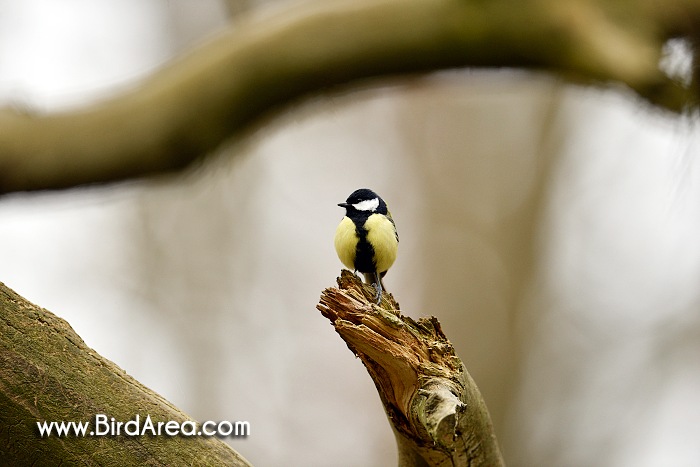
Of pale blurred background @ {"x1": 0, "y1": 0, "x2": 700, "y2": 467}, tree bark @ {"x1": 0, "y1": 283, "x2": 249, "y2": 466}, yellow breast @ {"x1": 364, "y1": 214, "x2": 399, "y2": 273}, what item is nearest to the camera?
tree bark @ {"x1": 0, "y1": 283, "x2": 249, "y2": 466}

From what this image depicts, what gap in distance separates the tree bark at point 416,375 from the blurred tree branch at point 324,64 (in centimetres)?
79

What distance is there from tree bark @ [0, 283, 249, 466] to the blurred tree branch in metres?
0.73

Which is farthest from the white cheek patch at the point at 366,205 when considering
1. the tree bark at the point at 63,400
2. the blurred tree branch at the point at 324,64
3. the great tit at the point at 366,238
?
the tree bark at the point at 63,400

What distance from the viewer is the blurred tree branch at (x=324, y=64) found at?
6.97 feet

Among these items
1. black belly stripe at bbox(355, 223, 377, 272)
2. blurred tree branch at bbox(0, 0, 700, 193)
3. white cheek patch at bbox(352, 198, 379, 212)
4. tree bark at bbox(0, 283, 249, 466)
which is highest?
→ blurred tree branch at bbox(0, 0, 700, 193)

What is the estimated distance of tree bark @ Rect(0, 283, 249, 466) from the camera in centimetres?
142

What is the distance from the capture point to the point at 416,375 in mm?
1524

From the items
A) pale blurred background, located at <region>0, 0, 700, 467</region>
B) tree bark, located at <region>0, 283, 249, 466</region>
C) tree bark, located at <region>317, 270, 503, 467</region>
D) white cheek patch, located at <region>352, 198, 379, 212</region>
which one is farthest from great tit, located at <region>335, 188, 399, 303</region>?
pale blurred background, located at <region>0, 0, 700, 467</region>

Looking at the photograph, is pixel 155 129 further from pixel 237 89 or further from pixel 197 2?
pixel 197 2

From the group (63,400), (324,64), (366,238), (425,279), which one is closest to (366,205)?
(366,238)

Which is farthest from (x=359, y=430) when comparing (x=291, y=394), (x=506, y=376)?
(x=506, y=376)

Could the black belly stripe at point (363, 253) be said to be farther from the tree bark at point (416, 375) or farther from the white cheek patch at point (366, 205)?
the tree bark at point (416, 375)

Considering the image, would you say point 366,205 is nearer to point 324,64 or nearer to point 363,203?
point 363,203

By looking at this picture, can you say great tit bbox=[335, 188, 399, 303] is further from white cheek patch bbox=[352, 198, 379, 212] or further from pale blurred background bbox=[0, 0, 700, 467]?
pale blurred background bbox=[0, 0, 700, 467]
